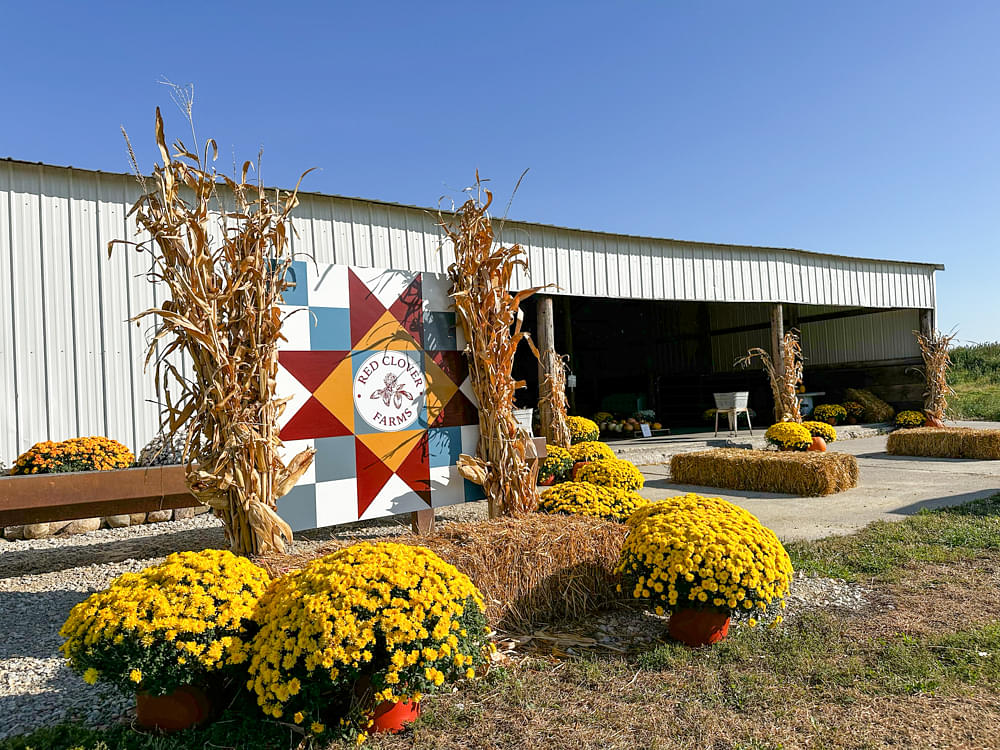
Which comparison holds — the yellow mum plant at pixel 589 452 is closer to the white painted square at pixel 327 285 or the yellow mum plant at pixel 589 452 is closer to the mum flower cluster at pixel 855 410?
the white painted square at pixel 327 285

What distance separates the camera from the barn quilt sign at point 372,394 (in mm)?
3719

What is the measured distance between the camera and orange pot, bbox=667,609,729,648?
2943mm

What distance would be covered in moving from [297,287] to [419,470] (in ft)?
4.31

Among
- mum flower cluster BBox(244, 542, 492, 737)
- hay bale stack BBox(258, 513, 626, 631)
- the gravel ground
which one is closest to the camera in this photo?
mum flower cluster BBox(244, 542, 492, 737)

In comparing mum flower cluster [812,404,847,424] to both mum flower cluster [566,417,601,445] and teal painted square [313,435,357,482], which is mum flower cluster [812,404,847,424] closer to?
mum flower cluster [566,417,601,445]

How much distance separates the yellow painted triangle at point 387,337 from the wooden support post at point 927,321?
15400mm

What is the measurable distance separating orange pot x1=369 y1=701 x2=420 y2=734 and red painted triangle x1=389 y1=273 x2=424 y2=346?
7.77 ft

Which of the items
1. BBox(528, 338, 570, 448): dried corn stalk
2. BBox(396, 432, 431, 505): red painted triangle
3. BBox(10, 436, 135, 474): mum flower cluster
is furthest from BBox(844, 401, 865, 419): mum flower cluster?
BBox(10, 436, 135, 474): mum flower cluster

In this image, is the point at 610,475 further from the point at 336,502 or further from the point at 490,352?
the point at 336,502

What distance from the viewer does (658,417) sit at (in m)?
19.8

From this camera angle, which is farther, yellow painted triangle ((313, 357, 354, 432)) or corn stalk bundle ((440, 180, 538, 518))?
corn stalk bundle ((440, 180, 538, 518))

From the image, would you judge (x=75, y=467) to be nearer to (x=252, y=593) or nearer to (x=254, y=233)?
(x=254, y=233)

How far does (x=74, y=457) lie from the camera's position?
19.7 ft

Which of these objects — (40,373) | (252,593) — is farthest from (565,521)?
(40,373)
